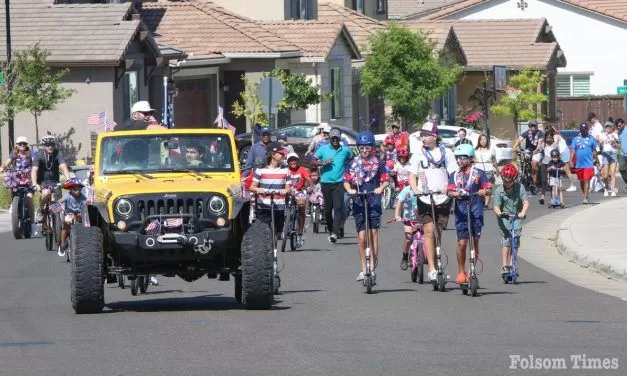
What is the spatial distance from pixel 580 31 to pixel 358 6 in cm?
1418

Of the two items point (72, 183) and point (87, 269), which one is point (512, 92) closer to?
point (72, 183)

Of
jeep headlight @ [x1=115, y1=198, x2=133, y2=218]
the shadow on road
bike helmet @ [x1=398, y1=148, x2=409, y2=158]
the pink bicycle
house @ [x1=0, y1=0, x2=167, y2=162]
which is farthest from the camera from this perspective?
house @ [x1=0, y1=0, x2=167, y2=162]

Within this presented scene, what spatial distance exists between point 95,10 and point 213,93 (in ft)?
28.9

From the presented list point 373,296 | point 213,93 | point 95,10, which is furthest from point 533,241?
point 213,93

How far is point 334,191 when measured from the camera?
26406mm

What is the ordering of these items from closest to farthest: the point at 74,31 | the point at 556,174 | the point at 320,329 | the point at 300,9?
1. the point at 320,329
2. the point at 556,174
3. the point at 74,31
4. the point at 300,9

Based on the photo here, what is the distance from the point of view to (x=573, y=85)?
8131cm

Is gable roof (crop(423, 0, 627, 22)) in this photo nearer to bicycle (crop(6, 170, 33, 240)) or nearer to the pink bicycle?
bicycle (crop(6, 170, 33, 240))

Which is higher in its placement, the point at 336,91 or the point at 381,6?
the point at 381,6

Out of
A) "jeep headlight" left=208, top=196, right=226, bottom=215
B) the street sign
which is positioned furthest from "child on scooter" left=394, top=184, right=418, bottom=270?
the street sign

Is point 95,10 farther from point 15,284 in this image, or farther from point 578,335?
point 578,335

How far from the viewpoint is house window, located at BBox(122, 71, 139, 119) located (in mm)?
45869

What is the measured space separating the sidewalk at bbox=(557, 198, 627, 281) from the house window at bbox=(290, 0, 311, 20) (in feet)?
102

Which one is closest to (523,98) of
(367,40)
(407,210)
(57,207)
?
(367,40)
